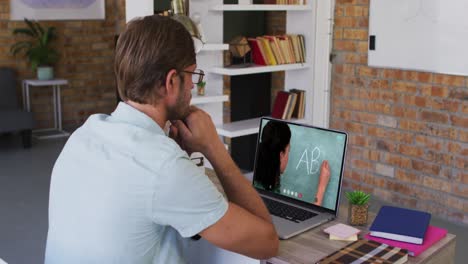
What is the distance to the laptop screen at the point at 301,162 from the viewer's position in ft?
6.48

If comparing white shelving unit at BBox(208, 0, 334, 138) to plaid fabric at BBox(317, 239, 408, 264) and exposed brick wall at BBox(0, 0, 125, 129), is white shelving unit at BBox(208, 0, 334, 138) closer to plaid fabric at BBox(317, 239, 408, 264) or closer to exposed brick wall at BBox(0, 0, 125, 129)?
plaid fabric at BBox(317, 239, 408, 264)

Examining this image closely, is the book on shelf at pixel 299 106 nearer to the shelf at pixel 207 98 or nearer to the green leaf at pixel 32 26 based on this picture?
the shelf at pixel 207 98

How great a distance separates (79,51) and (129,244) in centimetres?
629

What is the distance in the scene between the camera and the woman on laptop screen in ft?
6.95

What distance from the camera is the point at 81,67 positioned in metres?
7.32

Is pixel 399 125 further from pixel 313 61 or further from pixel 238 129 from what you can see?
pixel 238 129

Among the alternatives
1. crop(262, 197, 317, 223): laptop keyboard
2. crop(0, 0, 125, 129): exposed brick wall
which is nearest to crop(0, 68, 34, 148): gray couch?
crop(0, 0, 125, 129): exposed brick wall

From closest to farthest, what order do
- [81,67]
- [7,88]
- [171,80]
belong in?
[171,80], [7,88], [81,67]

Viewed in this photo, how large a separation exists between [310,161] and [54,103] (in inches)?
220

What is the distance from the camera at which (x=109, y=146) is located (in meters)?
1.36

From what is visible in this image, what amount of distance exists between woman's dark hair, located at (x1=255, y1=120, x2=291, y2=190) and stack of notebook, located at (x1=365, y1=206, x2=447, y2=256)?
410mm

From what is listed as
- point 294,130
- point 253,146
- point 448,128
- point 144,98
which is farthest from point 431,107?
point 144,98

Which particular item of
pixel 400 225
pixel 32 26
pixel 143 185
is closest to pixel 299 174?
pixel 400 225

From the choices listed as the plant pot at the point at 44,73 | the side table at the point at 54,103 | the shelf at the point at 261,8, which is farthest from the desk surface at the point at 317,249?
the plant pot at the point at 44,73
